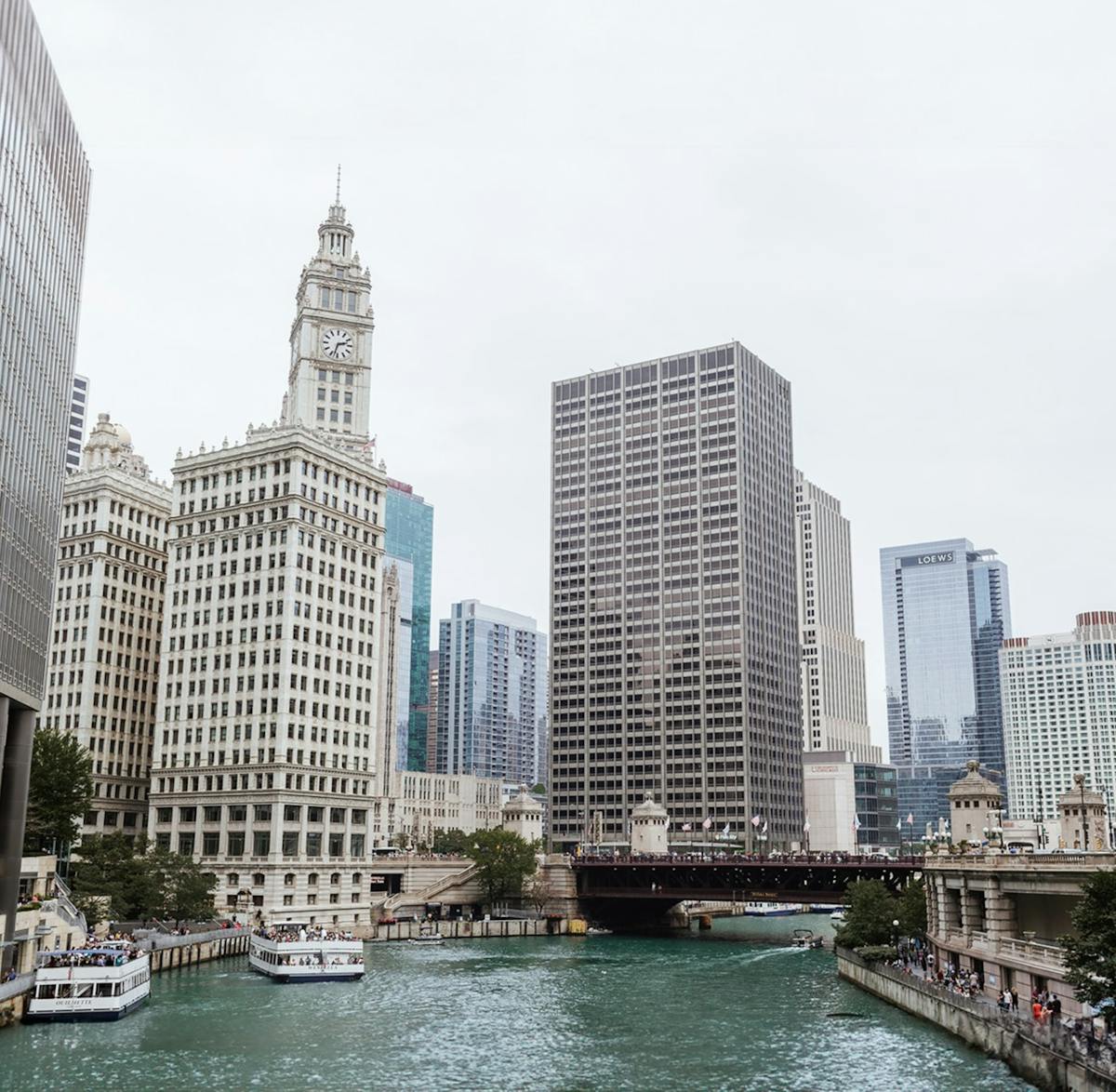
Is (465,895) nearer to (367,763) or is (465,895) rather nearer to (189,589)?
(367,763)

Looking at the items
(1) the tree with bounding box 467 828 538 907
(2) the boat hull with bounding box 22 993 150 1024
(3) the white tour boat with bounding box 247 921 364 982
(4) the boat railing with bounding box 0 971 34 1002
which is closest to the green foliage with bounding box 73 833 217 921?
(3) the white tour boat with bounding box 247 921 364 982

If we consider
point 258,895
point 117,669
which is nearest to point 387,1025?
point 258,895

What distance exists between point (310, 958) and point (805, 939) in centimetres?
8041

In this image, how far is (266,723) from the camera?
167 metres

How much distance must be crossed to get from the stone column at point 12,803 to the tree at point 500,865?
99.9 m

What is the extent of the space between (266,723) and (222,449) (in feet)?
137

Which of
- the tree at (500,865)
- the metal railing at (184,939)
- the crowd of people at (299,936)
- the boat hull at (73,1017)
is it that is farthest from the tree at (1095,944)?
the tree at (500,865)

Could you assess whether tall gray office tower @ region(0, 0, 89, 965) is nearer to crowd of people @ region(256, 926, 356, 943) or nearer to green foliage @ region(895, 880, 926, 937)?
crowd of people @ region(256, 926, 356, 943)

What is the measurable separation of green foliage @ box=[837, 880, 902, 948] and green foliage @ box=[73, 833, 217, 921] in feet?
224

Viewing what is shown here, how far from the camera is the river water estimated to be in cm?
7050

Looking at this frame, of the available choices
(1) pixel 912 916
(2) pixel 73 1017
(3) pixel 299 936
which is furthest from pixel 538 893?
(2) pixel 73 1017

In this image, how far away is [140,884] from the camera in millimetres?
134875

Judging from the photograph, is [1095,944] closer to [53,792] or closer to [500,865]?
[53,792]

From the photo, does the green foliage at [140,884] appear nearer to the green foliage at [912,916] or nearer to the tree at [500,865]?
the tree at [500,865]
